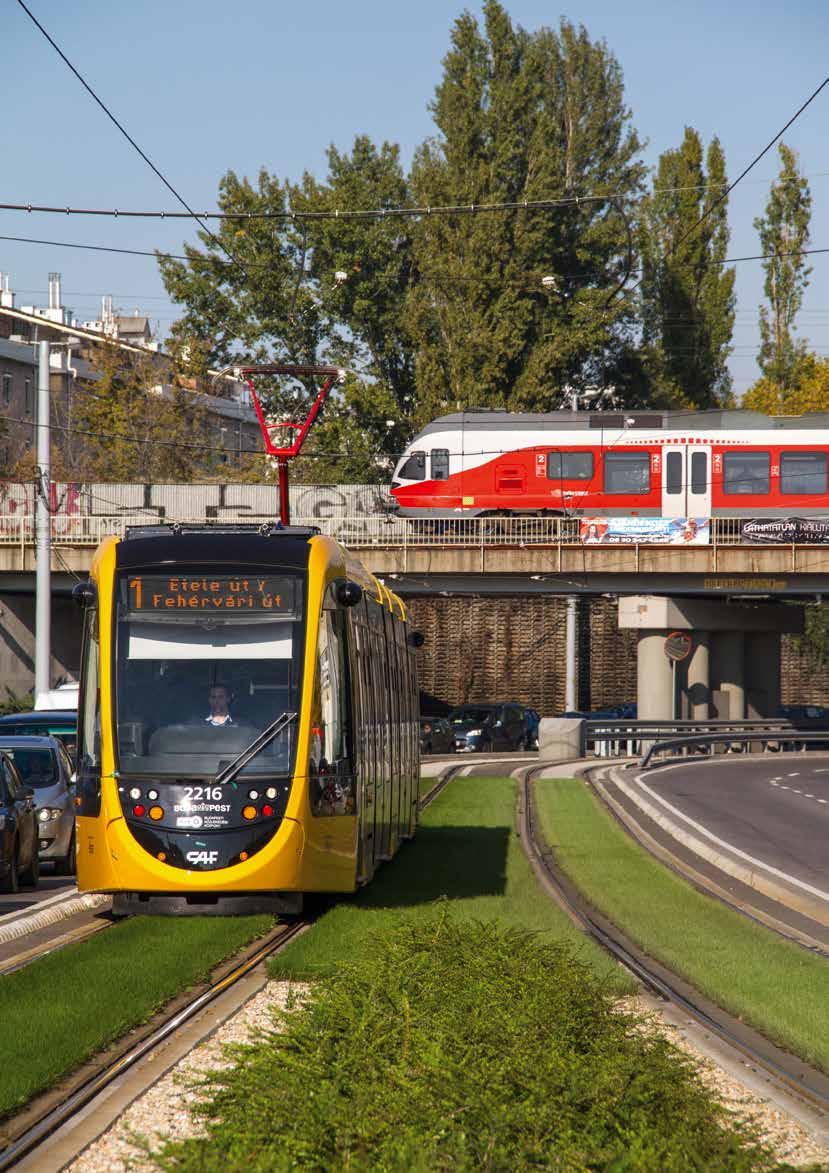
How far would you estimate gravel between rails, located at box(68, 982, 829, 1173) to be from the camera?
6.92 m

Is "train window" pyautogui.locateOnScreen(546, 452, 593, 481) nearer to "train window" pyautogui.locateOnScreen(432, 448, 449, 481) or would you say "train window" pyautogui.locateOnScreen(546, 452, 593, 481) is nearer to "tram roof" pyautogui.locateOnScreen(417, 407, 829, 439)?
"tram roof" pyautogui.locateOnScreen(417, 407, 829, 439)

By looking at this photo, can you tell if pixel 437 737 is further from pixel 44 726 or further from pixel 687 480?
pixel 44 726

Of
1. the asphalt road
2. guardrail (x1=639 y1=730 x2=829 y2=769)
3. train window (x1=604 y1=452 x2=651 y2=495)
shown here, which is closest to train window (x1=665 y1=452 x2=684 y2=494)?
train window (x1=604 y1=452 x2=651 y2=495)

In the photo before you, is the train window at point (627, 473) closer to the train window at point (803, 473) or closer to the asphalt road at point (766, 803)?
the train window at point (803, 473)

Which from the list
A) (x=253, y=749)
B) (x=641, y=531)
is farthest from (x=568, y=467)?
(x=253, y=749)

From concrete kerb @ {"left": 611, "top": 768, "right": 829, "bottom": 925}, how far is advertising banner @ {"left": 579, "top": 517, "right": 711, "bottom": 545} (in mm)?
19791

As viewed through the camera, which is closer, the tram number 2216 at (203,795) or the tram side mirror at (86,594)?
the tram number 2216 at (203,795)

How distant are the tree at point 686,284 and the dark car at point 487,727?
2081 cm

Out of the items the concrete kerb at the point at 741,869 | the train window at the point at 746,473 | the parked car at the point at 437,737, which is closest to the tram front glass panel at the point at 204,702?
the concrete kerb at the point at 741,869

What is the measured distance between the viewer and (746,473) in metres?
49.9

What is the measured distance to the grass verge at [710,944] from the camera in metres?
10.4

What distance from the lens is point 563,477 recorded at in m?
50.5

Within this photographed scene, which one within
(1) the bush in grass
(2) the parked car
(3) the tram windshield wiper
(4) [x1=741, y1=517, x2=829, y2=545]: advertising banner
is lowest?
(2) the parked car

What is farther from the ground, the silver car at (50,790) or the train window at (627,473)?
the train window at (627,473)
